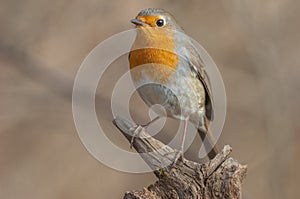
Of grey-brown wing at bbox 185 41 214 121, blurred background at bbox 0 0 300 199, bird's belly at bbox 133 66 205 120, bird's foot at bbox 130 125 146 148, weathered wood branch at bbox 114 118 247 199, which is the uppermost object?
blurred background at bbox 0 0 300 199

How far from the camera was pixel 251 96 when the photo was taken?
6.48m

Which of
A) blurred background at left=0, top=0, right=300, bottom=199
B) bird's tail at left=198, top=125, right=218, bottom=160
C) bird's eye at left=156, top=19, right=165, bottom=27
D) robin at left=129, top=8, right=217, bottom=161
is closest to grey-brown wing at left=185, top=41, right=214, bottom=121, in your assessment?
robin at left=129, top=8, right=217, bottom=161

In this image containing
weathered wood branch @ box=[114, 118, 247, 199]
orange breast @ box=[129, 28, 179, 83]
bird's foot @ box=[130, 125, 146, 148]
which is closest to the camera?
weathered wood branch @ box=[114, 118, 247, 199]

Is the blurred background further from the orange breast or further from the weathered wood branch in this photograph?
the weathered wood branch

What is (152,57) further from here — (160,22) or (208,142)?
(208,142)

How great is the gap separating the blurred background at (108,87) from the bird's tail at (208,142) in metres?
1.44

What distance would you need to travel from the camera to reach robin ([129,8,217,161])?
4.26 meters

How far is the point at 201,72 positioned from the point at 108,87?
6.66ft

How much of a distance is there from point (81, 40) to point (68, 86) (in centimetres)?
64

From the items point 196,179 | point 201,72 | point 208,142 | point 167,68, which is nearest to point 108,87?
point 208,142

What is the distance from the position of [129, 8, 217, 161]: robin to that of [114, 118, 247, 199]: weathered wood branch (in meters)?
0.68

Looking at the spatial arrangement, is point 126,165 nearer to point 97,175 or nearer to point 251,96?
point 97,175

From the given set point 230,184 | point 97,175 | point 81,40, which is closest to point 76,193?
point 97,175

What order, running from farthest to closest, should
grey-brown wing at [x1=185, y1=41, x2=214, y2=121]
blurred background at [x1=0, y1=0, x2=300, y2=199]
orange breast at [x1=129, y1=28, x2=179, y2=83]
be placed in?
blurred background at [x1=0, y1=0, x2=300, y2=199]
grey-brown wing at [x1=185, y1=41, x2=214, y2=121]
orange breast at [x1=129, y1=28, x2=179, y2=83]
